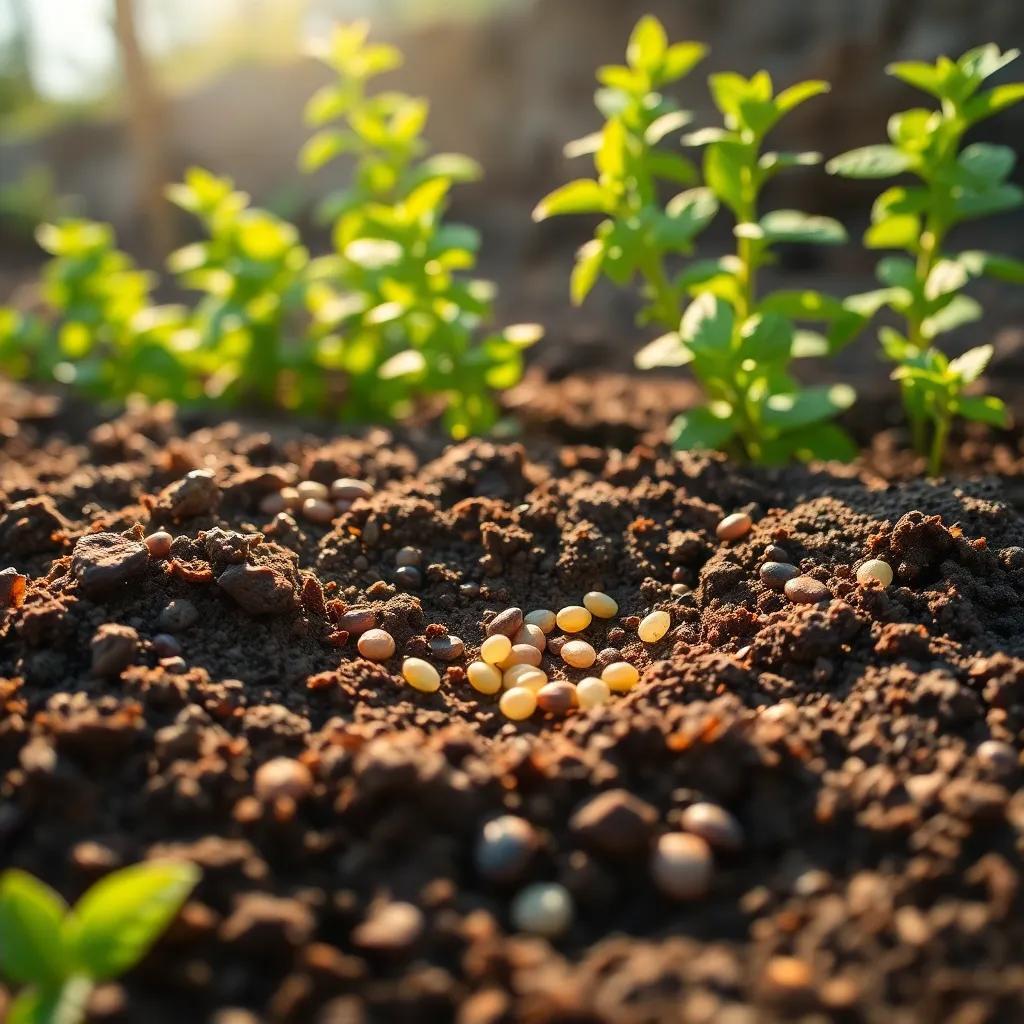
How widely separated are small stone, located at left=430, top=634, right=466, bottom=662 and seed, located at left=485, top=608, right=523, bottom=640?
102mm

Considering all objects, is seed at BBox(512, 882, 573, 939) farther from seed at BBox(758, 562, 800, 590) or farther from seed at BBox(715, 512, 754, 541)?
seed at BBox(715, 512, 754, 541)

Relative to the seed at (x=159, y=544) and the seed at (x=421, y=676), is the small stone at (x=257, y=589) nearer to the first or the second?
the seed at (x=159, y=544)

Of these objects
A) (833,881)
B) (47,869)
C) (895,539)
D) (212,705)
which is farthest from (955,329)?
(47,869)

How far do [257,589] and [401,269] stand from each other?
1385mm

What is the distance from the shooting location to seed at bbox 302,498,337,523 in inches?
110

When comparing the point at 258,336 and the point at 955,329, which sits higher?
the point at 955,329

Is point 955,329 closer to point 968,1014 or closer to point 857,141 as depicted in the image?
point 857,141

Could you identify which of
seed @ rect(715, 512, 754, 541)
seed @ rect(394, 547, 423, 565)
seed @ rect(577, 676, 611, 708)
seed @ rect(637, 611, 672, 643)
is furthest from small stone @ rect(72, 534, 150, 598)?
seed @ rect(715, 512, 754, 541)

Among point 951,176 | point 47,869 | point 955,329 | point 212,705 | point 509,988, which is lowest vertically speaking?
point 509,988

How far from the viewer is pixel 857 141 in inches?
218

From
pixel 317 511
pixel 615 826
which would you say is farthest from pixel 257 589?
pixel 615 826

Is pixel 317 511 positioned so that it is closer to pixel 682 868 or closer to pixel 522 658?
pixel 522 658

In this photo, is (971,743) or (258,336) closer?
(971,743)

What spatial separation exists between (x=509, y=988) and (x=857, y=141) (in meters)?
5.27
